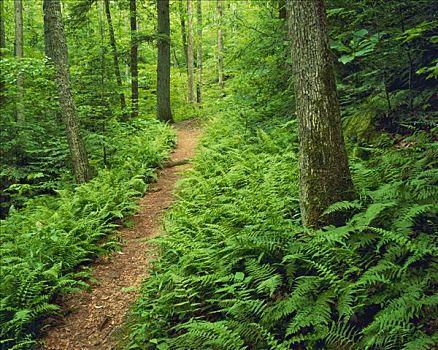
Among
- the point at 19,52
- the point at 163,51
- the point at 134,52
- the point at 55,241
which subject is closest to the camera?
the point at 55,241

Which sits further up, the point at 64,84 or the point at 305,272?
the point at 64,84

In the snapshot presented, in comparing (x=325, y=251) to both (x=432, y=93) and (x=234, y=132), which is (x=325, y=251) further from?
(x=234, y=132)

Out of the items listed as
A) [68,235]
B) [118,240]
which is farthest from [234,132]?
[68,235]

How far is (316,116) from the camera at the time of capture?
167 inches

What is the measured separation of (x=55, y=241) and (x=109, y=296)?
1365 millimetres

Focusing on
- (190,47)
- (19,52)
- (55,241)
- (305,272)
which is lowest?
(55,241)

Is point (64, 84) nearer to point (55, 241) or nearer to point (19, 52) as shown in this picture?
point (55, 241)

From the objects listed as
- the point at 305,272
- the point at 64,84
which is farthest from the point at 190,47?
the point at 305,272

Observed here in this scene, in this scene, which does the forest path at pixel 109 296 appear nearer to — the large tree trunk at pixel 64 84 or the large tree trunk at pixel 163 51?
the large tree trunk at pixel 64 84

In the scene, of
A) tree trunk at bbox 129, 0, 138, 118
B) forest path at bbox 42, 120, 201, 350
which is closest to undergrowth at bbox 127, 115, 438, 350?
forest path at bbox 42, 120, 201, 350

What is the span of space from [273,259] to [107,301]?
2737 millimetres

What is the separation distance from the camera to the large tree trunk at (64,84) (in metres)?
8.64

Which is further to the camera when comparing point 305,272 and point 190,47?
point 190,47

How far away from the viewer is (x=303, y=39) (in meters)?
4.16
